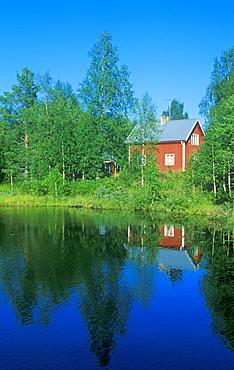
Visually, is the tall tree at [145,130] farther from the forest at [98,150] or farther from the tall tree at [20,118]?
the tall tree at [20,118]

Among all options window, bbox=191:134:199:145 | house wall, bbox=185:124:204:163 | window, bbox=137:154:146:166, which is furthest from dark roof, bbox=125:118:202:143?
window, bbox=137:154:146:166

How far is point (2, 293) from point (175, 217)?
1860 centimetres

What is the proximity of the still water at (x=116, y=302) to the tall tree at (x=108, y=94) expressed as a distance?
77.9 ft

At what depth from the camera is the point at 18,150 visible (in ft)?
149

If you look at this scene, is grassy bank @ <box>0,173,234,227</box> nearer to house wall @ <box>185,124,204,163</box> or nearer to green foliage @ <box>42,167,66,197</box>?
green foliage @ <box>42,167,66,197</box>

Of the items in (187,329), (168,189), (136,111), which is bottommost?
(187,329)

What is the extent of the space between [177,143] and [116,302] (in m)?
33.0

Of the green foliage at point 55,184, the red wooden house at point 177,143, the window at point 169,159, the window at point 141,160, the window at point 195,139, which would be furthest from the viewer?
the window at point 195,139

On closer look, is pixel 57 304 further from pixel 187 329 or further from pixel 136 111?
pixel 136 111

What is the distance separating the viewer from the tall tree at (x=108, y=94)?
42094mm

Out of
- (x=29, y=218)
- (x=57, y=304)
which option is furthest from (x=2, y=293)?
(x=29, y=218)

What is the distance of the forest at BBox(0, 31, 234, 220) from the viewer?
30.9 m

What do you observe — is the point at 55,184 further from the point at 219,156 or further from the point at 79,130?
the point at 219,156

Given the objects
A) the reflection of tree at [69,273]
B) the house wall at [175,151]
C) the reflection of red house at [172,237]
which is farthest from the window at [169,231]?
the house wall at [175,151]
